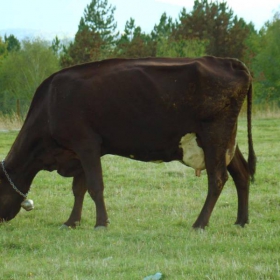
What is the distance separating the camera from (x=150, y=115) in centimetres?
853

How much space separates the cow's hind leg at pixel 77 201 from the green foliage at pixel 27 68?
34.6 metres

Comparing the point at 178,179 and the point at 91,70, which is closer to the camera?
the point at 91,70

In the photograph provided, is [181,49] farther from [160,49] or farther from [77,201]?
[77,201]

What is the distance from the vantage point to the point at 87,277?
6.04 metres

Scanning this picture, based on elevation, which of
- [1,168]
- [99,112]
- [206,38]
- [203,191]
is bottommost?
[203,191]

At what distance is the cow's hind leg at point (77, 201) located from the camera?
8977 millimetres

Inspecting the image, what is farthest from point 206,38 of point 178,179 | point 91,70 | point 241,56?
point 91,70

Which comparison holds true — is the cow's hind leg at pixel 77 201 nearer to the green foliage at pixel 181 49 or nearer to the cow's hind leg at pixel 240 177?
the cow's hind leg at pixel 240 177

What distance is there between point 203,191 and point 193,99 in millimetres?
3313

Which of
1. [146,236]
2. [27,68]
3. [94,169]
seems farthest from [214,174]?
[27,68]

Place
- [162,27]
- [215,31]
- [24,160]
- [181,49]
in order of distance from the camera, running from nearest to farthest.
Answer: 1. [24,160]
2. [181,49]
3. [215,31]
4. [162,27]

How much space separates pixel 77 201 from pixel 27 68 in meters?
39.0

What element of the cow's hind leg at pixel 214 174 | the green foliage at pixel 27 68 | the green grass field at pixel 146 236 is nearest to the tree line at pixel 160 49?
the green foliage at pixel 27 68

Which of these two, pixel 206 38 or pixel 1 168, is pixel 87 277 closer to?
pixel 1 168
